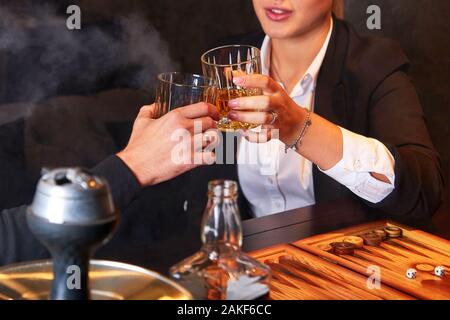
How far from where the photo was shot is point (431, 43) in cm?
238

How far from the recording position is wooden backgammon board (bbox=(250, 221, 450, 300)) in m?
1.10

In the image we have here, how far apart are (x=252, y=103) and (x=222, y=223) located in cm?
42

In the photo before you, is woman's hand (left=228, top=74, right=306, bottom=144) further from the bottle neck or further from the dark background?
the dark background

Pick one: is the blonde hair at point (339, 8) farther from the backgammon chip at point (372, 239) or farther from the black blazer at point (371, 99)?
the backgammon chip at point (372, 239)

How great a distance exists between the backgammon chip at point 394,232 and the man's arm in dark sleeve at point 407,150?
6.7 inches

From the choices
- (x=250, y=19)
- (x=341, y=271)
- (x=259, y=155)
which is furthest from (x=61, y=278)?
(x=250, y=19)

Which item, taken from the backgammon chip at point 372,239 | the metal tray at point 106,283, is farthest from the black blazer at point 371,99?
the metal tray at point 106,283

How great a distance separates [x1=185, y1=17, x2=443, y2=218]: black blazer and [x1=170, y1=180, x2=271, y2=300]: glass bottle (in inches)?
32.8

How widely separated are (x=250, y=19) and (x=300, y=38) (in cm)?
29

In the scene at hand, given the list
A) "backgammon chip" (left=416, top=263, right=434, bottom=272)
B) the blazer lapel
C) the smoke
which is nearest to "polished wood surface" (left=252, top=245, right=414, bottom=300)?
"backgammon chip" (left=416, top=263, right=434, bottom=272)

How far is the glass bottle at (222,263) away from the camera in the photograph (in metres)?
0.97

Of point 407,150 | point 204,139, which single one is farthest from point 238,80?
point 407,150

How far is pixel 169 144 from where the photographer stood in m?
1.37

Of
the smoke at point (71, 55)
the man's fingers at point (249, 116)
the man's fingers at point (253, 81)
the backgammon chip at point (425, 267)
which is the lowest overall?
the backgammon chip at point (425, 267)
